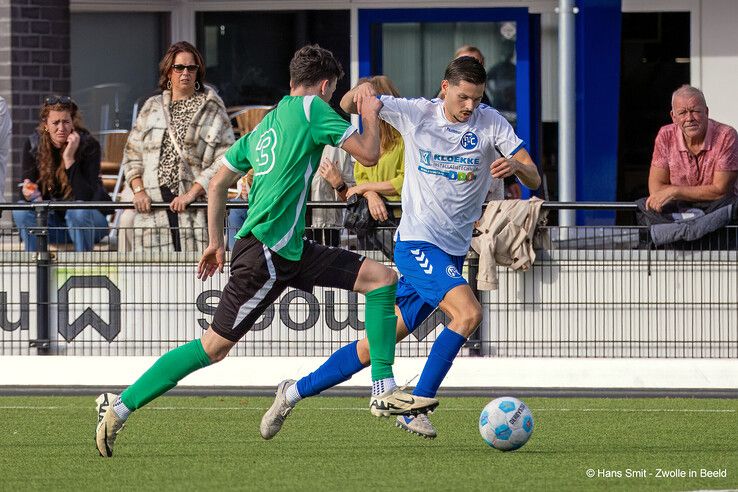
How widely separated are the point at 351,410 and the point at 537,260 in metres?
2.71

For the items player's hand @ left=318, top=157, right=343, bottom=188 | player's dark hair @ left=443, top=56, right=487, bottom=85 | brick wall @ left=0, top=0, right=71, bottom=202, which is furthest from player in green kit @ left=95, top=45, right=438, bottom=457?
brick wall @ left=0, top=0, right=71, bottom=202

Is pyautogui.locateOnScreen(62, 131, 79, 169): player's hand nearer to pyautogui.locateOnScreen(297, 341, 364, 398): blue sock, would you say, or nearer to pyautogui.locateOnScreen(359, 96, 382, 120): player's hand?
pyautogui.locateOnScreen(297, 341, 364, 398): blue sock

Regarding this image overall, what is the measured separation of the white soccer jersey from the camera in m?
8.76

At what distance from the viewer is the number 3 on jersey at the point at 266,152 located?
8109 millimetres

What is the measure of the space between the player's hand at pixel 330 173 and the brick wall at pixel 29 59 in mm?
5235

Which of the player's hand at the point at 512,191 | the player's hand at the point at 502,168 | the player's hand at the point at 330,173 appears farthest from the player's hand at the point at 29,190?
the player's hand at the point at 502,168

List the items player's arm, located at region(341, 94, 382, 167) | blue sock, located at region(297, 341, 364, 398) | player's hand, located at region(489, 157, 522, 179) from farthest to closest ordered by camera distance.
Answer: blue sock, located at region(297, 341, 364, 398) < player's hand, located at region(489, 157, 522, 179) < player's arm, located at region(341, 94, 382, 167)

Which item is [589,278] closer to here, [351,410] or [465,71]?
[351,410]

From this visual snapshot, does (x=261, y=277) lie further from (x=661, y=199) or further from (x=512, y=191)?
(x=512, y=191)

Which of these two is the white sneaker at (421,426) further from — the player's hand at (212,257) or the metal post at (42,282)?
the metal post at (42,282)

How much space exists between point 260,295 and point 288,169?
0.67 m

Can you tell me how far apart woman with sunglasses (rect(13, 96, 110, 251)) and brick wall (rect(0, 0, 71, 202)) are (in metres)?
3.33

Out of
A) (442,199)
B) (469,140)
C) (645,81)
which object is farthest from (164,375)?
(645,81)

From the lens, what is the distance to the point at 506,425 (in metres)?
8.16
